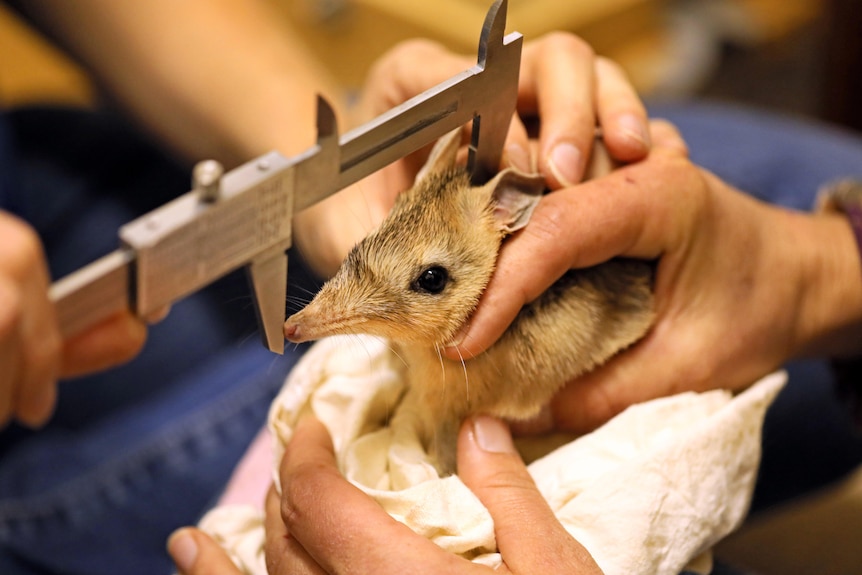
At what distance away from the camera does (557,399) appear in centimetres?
113

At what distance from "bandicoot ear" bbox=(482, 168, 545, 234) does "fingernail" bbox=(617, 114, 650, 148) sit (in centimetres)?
17

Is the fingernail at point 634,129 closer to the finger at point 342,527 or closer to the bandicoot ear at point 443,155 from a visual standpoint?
the bandicoot ear at point 443,155

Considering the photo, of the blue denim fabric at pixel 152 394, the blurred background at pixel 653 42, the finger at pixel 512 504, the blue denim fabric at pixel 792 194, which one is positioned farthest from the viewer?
the blurred background at pixel 653 42

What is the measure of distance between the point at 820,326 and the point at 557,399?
49 cm

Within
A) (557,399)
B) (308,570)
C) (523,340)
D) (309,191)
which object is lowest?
(308,570)

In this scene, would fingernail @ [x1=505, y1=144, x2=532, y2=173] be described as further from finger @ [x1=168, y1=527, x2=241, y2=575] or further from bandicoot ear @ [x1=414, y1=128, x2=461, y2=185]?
finger @ [x1=168, y1=527, x2=241, y2=575]

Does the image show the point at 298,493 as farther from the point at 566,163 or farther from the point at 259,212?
the point at 566,163

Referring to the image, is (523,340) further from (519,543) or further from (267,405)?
(267,405)

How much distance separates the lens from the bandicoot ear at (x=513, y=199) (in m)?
0.99

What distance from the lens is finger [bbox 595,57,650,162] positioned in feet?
3.65

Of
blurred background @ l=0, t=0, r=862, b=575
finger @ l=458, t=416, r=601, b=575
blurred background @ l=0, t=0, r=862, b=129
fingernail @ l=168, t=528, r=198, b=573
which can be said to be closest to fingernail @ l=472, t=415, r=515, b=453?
finger @ l=458, t=416, r=601, b=575

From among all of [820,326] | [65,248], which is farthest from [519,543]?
[65,248]

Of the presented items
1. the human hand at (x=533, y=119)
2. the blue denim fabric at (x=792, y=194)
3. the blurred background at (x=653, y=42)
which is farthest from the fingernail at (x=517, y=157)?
the blurred background at (x=653, y=42)

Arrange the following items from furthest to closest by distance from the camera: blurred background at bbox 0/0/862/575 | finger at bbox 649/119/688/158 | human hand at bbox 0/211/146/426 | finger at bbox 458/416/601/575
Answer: blurred background at bbox 0/0/862/575 → finger at bbox 649/119/688/158 → finger at bbox 458/416/601/575 → human hand at bbox 0/211/146/426
